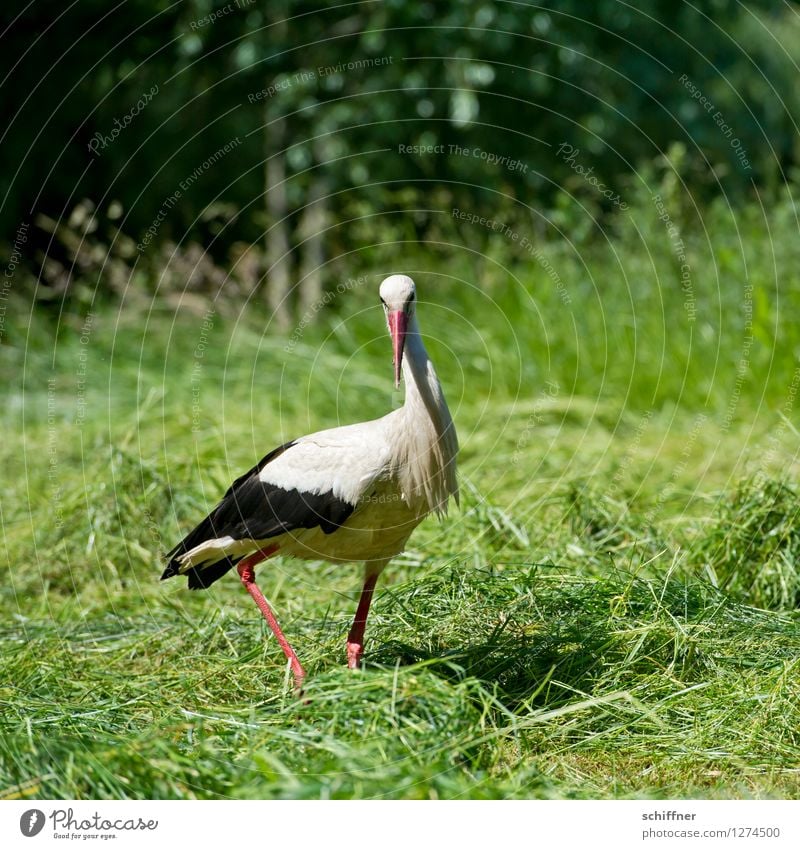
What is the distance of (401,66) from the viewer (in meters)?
10.0

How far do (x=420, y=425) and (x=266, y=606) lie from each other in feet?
3.24

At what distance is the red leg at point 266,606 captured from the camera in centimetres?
396

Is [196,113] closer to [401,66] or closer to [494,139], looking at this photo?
[401,66]

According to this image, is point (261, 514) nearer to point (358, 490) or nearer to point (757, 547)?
point (358, 490)

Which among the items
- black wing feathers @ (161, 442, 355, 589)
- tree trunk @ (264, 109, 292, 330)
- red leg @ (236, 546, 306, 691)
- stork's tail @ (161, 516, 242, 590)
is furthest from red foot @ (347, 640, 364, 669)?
tree trunk @ (264, 109, 292, 330)

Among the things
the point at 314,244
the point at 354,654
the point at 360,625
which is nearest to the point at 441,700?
the point at 354,654

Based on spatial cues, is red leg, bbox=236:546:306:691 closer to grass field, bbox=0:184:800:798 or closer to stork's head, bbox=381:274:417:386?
grass field, bbox=0:184:800:798

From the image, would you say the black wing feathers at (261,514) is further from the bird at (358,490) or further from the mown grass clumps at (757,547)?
the mown grass clumps at (757,547)

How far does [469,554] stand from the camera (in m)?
5.12

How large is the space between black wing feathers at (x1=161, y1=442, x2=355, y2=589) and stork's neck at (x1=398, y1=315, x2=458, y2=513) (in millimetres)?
267

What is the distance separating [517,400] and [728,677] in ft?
13.9

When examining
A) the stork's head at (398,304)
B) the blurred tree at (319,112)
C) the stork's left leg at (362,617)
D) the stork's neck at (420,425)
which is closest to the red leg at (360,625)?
the stork's left leg at (362,617)

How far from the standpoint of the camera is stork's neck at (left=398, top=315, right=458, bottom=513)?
12.5 ft

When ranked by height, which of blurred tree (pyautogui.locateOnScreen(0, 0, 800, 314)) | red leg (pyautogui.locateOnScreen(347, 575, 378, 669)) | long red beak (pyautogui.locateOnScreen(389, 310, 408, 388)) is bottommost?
red leg (pyautogui.locateOnScreen(347, 575, 378, 669))
